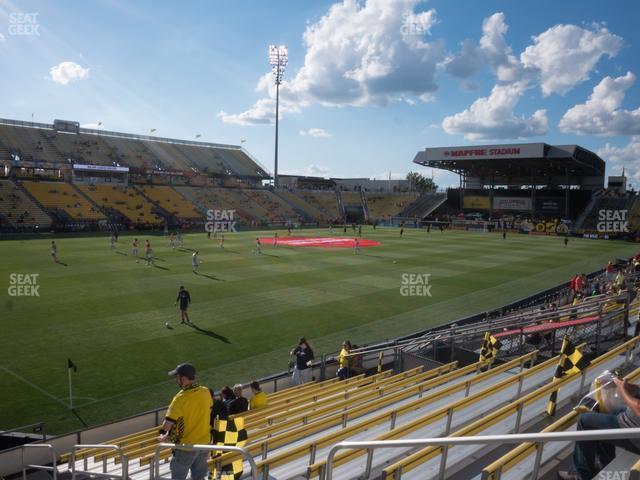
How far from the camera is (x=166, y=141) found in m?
85.8

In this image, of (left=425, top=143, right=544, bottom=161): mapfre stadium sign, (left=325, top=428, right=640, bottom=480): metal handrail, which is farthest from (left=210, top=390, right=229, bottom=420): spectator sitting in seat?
(left=425, top=143, right=544, bottom=161): mapfre stadium sign

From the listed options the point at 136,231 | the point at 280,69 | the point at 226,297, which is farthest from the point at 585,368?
the point at 280,69

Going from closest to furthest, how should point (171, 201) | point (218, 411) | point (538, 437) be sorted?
1. point (538, 437)
2. point (218, 411)
3. point (171, 201)

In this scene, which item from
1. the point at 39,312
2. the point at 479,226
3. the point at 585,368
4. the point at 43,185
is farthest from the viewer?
the point at 479,226

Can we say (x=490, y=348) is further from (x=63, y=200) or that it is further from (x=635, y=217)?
(x=635, y=217)

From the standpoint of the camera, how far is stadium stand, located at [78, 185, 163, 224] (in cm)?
5897

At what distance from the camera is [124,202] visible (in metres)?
61.7

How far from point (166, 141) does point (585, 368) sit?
88.0 metres

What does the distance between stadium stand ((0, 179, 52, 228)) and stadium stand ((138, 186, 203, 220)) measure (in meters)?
16.1

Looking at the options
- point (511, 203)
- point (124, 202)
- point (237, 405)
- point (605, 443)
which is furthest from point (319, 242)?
point (511, 203)

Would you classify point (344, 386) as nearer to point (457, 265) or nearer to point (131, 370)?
point (131, 370)

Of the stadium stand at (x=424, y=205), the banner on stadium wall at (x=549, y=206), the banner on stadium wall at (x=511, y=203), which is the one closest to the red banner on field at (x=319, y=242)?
the stadium stand at (x=424, y=205)

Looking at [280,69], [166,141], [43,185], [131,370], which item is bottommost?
[131,370]

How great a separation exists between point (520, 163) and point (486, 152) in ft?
23.9
